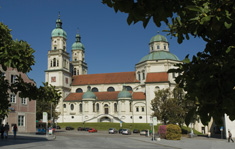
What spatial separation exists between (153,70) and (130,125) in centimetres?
1996

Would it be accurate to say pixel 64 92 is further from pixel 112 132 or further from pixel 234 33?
pixel 234 33

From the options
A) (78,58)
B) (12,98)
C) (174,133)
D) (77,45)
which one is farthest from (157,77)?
(77,45)

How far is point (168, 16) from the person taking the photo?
143 inches

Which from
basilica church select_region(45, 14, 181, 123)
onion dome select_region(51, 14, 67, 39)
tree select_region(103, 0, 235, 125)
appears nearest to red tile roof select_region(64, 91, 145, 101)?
basilica church select_region(45, 14, 181, 123)

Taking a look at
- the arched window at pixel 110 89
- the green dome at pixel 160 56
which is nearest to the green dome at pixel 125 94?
the arched window at pixel 110 89

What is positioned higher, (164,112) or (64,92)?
(64,92)

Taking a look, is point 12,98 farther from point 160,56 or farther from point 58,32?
point 58,32

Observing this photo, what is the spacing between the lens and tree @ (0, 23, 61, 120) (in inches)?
444

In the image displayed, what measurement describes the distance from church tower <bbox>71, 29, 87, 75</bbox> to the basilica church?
11274 millimetres

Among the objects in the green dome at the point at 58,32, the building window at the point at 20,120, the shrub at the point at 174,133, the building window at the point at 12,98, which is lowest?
the shrub at the point at 174,133

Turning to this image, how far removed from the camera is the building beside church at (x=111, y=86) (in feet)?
242

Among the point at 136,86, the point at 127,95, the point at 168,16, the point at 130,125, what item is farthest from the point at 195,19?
the point at 136,86

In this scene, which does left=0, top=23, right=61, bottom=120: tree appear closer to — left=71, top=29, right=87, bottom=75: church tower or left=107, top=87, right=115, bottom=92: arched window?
left=107, top=87, right=115, bottom=92: arched window

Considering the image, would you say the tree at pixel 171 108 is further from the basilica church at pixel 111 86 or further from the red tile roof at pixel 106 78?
the red tile roof at pixel 106 78
